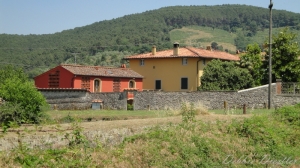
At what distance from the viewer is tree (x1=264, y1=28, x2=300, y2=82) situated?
39156mm

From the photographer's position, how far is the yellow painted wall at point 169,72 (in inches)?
1967

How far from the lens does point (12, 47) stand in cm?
9906

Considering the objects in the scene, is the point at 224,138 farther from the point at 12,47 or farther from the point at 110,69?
the point at 12,47

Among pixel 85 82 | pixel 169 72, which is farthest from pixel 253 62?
pixel 85 82

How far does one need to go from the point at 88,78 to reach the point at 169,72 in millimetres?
11876

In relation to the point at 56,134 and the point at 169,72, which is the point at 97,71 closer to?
the point at 169,72

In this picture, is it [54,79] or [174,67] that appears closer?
[54,79]

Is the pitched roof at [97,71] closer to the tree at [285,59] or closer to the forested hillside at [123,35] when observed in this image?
the tree at [285,59]

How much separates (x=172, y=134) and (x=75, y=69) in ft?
102

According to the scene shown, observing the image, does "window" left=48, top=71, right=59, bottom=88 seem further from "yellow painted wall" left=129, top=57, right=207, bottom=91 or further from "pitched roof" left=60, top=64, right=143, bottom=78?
"yellow painted wall" left=129, top=57, right=207, bottom=91

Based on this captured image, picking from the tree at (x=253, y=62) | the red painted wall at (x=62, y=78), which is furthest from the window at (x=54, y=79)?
the tree at (x=253, y=62)

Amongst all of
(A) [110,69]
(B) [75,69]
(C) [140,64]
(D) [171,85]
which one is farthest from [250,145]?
(C) [140,64]

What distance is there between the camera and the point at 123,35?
417 ft

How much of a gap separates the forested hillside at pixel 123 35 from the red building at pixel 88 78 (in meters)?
25.3
